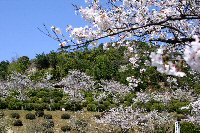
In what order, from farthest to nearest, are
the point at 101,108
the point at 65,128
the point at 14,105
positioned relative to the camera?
the point at 101,108
the point at 14,105
the point at 65,128

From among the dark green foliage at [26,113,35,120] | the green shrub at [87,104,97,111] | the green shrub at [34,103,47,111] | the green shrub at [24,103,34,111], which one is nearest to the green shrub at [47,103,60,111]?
the green shrub at [34,103,47,111]

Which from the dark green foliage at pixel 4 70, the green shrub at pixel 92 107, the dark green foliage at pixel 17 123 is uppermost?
the dark green foliage at pixel 4 70

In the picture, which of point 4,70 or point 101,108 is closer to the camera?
point 101,108

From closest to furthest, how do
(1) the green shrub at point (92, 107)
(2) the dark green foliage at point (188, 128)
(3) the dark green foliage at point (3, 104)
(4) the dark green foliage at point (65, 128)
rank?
(2) the dark green foliage at point (188, 128) < (4) the dark green foliage at point (65, 128) < (3) the dark green foliage at point (3, 104) < (1) the green shrub at point (92, 107)

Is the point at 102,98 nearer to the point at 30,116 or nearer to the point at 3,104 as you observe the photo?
the point at 3,104

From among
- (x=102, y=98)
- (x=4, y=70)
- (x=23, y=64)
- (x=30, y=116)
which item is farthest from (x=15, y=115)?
(x=23, y=64)

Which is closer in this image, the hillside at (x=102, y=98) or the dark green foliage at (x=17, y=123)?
the hillside at (x=102, y=98)

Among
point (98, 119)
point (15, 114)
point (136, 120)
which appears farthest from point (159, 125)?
point (15, 114)

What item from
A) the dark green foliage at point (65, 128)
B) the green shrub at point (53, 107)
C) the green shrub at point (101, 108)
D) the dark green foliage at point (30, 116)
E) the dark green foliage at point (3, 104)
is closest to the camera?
the dark green foliage at point (65, 128)

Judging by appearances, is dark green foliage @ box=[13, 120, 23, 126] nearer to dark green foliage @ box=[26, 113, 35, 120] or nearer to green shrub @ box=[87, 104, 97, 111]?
dark green foliage @ box=[26, 113, 35, 120]

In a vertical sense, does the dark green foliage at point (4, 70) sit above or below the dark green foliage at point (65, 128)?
above

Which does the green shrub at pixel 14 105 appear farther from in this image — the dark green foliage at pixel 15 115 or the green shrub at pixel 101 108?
the green shrub at pixel 101 108

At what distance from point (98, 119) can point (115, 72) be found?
78.8ft

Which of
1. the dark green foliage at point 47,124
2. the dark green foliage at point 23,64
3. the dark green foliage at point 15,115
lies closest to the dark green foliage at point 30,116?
the dark green foliage at point 15,115
